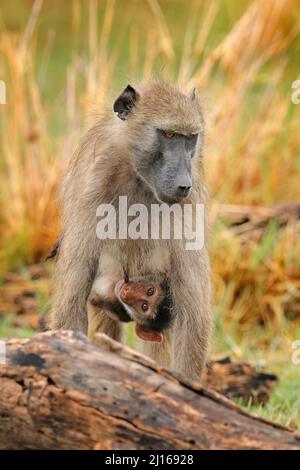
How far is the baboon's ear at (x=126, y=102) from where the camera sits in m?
4.57

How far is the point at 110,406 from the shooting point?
127 inches

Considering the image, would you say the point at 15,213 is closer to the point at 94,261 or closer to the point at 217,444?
the point at 94,261

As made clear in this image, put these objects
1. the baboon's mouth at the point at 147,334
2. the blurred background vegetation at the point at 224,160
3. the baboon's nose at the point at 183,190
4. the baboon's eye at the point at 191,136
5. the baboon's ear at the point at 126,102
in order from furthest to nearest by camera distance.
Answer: the blurred background vegetation at the point at 224,160
the baboon's mouth at the point at 147,334
the baboon's ear at the point at 126,102
the baboon's eye at the point at 191,136
the baboon's nose at the point at 183,190

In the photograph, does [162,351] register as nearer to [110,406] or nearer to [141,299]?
[141,299]


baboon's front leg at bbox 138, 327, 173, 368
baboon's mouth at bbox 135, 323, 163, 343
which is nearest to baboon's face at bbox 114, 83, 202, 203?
baboon's mouth at bbox 135, 323, 163, 343

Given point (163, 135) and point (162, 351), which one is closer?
point (163, 135)

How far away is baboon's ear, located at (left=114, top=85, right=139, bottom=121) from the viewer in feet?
15.0

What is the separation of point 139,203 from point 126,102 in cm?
47

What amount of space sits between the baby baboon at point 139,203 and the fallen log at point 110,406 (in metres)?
1.14

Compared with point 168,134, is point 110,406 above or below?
below

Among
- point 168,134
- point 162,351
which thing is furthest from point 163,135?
point 162,351

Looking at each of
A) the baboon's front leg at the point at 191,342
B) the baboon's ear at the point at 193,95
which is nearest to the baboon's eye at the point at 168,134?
the baboon's ear at the point at 193,95

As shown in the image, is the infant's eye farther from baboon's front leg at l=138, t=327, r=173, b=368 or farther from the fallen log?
the fallen log

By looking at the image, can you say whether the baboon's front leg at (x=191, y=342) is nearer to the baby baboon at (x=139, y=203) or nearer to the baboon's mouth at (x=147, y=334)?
the baby baboon at (x=139, y=203)
